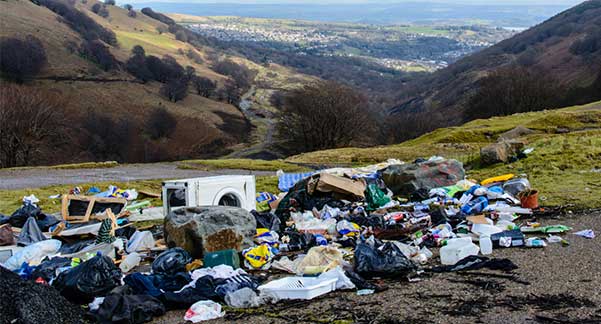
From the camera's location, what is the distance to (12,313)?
715cm

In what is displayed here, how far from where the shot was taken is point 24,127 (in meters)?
45.6

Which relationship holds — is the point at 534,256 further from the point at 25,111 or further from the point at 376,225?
the point at 25,111

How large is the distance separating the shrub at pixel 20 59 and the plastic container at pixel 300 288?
286 feet

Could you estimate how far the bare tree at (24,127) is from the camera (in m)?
44.1

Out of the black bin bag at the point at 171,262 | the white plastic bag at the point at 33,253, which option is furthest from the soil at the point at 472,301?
the white plastic bag at the point at 33,253

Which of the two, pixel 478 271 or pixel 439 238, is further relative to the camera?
pixel 439 238

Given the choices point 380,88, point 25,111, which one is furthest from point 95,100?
A: point 380,88

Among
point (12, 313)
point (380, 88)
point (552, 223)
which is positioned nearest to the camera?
point (12, 313)

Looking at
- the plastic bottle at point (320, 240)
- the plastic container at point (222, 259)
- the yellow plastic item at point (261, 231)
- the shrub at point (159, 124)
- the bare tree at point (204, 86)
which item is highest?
the plastic container at point (222, 259)

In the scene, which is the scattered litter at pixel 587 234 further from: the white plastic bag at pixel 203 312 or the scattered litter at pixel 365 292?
the white plastic bag at pixel 203 312

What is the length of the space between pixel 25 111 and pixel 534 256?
147 feet

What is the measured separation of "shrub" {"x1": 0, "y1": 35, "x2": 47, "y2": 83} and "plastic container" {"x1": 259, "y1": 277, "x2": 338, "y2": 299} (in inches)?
3431

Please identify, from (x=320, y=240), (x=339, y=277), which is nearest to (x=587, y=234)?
(x=320, y=240)

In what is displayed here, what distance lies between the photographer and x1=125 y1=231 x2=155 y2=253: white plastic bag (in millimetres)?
12227
